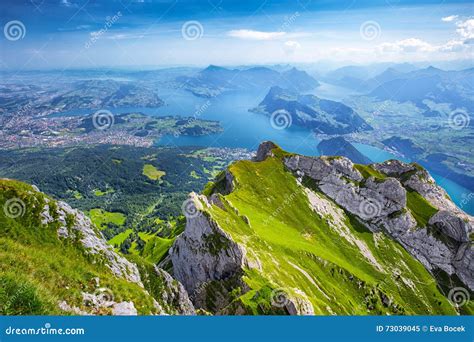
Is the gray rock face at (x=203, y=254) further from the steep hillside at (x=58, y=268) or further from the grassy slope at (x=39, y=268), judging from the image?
the grassy slope at (x=39, y=268)

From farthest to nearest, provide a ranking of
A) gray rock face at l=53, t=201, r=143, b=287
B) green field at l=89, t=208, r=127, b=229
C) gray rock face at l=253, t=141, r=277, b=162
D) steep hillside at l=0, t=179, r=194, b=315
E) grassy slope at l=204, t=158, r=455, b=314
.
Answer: green field at l=89, t=208, r=127, b=229, gray rock face at l=253, t=141, r=277, b=162, grassy slope at l=204, t=158, r=455, b=314, gray rock face at l=53, t=201, r=143, b=287, steep hillside at l=0, t=179, r=194, b=315

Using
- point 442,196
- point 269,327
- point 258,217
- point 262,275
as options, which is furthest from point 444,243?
point 269,327

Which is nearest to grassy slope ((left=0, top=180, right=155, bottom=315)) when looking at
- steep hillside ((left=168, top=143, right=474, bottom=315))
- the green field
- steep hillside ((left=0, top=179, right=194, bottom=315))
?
steep hillside ((left=0, top=179, right=194, bottom=315))

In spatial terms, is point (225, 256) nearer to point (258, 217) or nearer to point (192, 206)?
point (192, 206)

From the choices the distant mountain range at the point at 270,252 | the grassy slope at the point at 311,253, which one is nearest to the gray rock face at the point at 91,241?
the distant mountain range at the point at 270,252

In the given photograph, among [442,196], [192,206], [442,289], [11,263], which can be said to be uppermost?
[11,263]

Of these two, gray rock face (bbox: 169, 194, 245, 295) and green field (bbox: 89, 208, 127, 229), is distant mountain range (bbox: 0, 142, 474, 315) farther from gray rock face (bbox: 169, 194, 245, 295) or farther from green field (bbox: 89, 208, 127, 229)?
green field (bbox: 89, 208, 127, 229)
